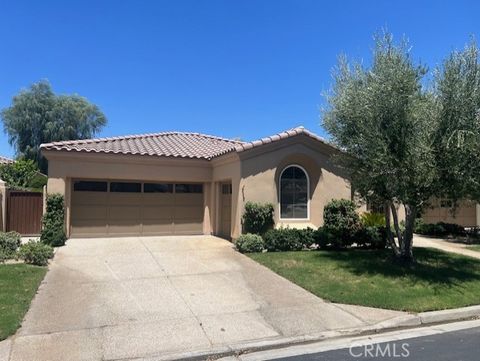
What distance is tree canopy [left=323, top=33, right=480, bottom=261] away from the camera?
31.6ft

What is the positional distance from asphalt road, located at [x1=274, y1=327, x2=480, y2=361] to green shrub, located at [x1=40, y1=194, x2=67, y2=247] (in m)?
10.2

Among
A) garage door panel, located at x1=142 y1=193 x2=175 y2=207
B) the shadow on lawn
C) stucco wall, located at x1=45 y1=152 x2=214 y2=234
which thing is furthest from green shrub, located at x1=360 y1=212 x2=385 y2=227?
garage door panel, located at x1=142 y1=193 x2=175 y2=207

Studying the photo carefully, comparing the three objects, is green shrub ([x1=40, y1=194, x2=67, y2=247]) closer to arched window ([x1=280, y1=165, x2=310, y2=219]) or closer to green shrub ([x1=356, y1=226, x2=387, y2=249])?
arched window ([x1=280, y1=165, x2=310, y2=219])

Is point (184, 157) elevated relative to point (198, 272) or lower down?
elevated

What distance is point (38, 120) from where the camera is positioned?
37.0m

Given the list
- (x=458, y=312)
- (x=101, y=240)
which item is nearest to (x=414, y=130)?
(x=458, y=312)

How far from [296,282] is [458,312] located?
331 centimetres

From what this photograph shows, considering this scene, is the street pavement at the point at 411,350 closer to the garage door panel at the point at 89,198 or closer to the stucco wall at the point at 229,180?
the stucco wall at the point at 229,180

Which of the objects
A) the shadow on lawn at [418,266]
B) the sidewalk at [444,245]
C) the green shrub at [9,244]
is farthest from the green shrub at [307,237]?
the green shrub at [9,244]

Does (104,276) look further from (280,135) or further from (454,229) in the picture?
(454,229)

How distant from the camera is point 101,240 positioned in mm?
15219

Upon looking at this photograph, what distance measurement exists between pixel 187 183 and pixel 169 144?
2349 millimetres

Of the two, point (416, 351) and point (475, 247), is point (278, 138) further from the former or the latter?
point (416, 351)

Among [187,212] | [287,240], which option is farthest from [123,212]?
[287,240]
